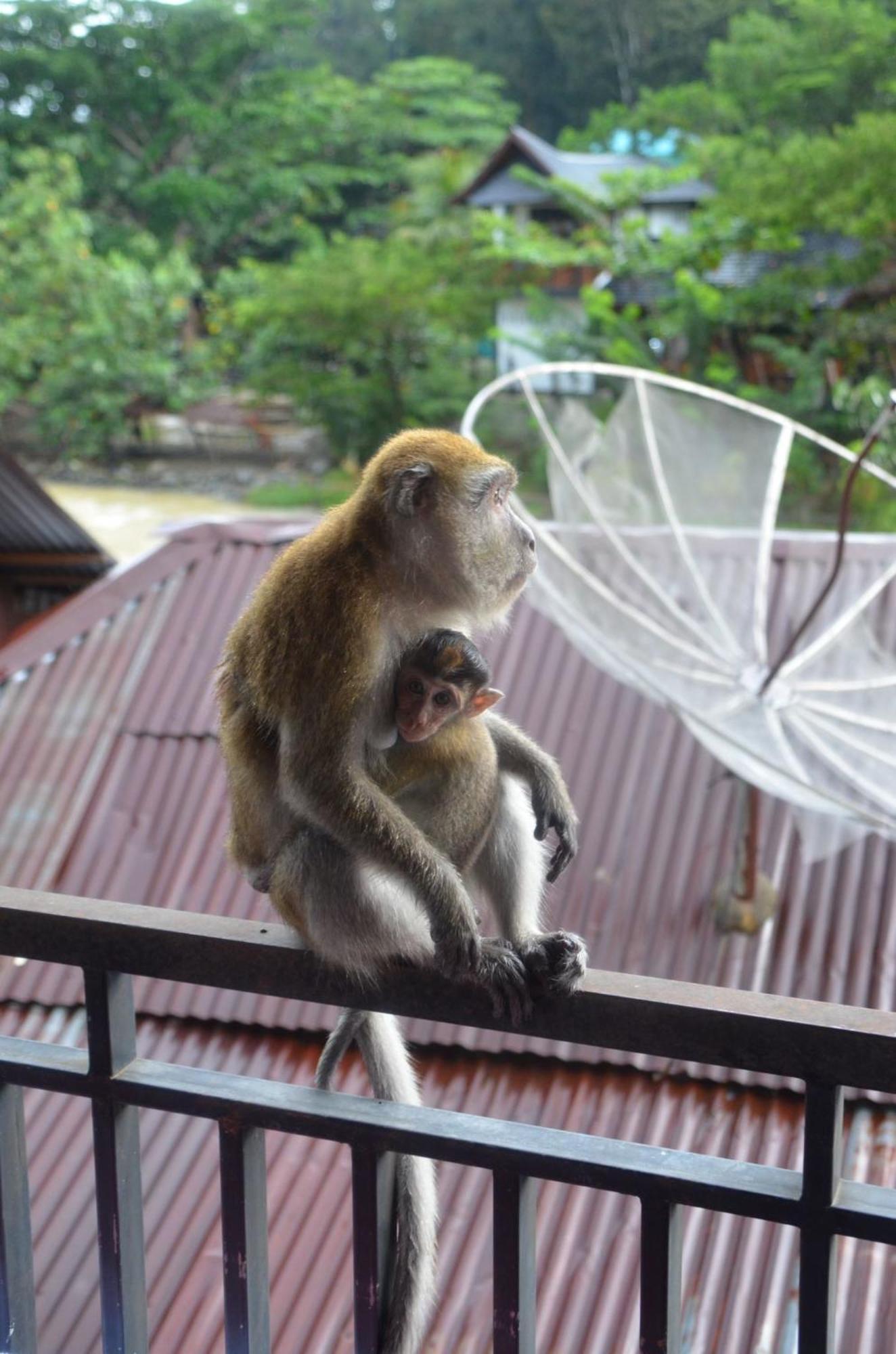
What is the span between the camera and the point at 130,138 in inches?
1007

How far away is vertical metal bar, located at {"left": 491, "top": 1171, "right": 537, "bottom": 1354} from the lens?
5.04ft

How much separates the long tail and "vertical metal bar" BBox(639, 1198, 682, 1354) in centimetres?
34

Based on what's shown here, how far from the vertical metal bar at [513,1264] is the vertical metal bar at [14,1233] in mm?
628

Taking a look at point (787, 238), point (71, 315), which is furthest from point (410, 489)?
point (71, 315)

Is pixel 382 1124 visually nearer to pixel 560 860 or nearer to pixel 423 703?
pixel 423 703

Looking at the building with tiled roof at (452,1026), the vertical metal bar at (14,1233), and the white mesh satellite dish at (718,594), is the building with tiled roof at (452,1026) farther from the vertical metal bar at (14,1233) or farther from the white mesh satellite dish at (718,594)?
the vertical metal bar at (14,1233)

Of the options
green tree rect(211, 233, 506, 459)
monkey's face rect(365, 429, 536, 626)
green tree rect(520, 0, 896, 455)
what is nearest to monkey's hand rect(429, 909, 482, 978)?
monkey's face rect(365, 429, 536, 626)

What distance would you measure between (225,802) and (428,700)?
4.51m

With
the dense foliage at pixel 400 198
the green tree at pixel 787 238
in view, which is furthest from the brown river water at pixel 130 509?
the green tree at pixel 787 238

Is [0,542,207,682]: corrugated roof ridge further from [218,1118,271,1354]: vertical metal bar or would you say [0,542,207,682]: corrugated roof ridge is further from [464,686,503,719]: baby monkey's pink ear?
[218,1118,271,1354]: vertical metal bar

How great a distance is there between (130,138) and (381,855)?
26.3 meters

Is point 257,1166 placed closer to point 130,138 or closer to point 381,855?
point 381,855

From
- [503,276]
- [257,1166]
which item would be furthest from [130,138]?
[257,1166]

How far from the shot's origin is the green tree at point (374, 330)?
A: 19109 mm
